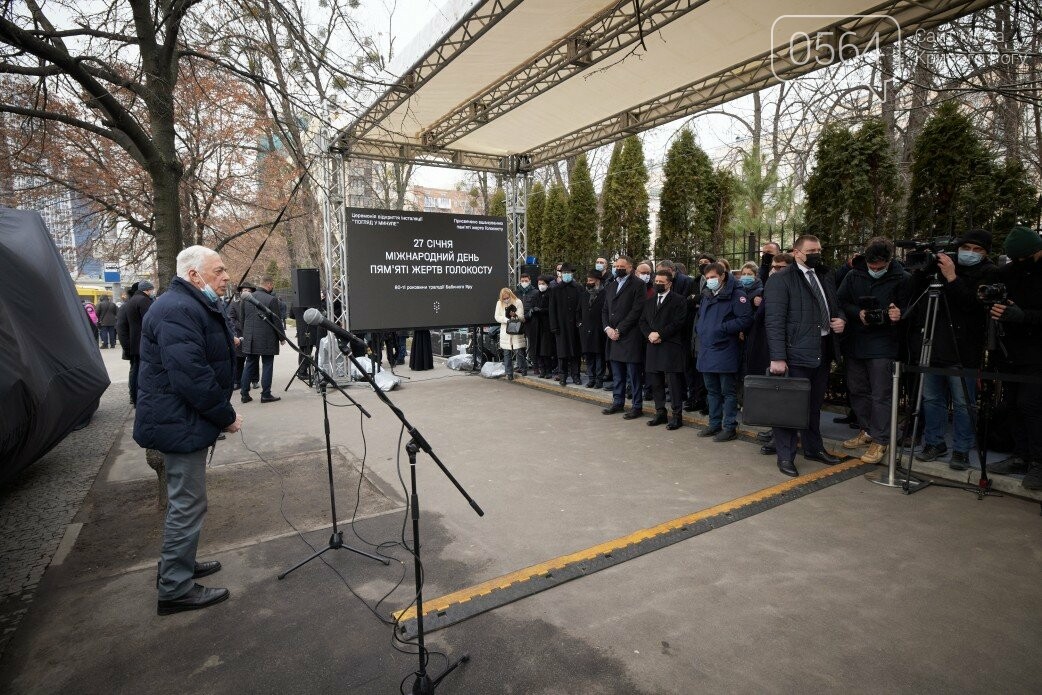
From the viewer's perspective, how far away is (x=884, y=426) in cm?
523

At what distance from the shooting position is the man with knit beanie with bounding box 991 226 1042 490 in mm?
4230

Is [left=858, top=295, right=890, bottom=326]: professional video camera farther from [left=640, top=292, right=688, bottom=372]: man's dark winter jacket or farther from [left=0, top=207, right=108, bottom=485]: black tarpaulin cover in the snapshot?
[left=0, top=207, right=108, bottom=485]: black tarpaulin cover

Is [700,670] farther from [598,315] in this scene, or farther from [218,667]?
[598,315]

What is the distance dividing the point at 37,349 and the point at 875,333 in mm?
6965

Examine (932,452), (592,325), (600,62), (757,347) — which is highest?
(600,62)

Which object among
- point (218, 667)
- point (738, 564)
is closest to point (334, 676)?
point (218, 667)

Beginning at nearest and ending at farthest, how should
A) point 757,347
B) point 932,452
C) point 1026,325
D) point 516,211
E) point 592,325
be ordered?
point 1026,325
point 932,452
point 757,347
point 592,325
point 516,211

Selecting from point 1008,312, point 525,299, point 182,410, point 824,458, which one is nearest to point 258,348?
point 525,299

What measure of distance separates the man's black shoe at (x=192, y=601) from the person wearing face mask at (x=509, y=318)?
7546 millimetres

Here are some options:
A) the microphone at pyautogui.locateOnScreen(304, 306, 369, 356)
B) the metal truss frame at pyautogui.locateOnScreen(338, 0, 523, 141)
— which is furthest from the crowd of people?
the microphone at pyautogui.locateOnScreen(304, 306, 369, 356)

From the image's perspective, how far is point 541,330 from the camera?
33.5ft

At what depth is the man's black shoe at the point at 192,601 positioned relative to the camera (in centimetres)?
306

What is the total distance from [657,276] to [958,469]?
344 centimetres

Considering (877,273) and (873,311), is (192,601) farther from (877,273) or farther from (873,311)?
(877,273)
